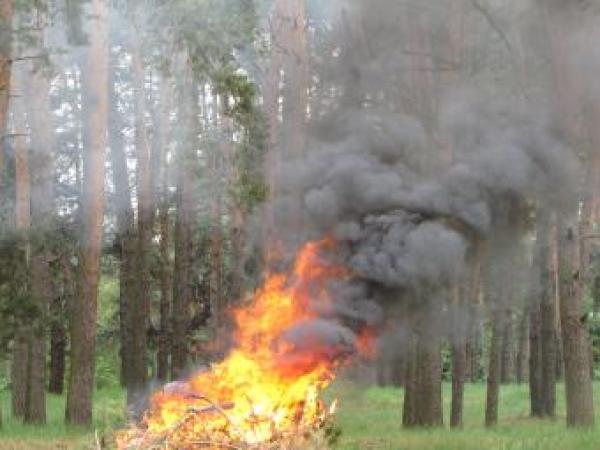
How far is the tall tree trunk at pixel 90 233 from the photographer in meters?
13.1

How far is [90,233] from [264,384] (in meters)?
6.03

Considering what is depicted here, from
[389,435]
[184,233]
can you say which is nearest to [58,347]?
[184,233]

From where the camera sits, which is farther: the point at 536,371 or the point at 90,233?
the point at 536,371

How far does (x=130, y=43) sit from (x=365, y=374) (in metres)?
10.0

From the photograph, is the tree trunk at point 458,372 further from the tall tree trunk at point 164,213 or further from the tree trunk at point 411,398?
the tall tree trunk at point 164,213

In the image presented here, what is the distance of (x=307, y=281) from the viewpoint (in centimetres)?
830

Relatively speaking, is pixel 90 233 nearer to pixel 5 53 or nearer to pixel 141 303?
pixel 141 303

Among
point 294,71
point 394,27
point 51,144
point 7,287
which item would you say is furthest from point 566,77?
point 51,144

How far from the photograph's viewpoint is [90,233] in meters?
13.2

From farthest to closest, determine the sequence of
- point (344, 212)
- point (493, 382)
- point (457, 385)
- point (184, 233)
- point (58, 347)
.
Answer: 1. point (58, 347)
2. point (184, 233)
3. point (457, 385)
4. point (493, 382)
5. point (344, 212)

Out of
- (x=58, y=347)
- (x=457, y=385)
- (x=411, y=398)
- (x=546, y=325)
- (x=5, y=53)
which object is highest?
(x=5, y=53)

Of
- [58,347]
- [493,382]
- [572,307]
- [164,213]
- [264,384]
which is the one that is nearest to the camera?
[264,384]

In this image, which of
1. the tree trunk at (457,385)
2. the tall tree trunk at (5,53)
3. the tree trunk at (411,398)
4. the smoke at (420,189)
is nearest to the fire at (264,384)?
the smoke at (420,189)

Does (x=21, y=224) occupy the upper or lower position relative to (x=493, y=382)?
upper
